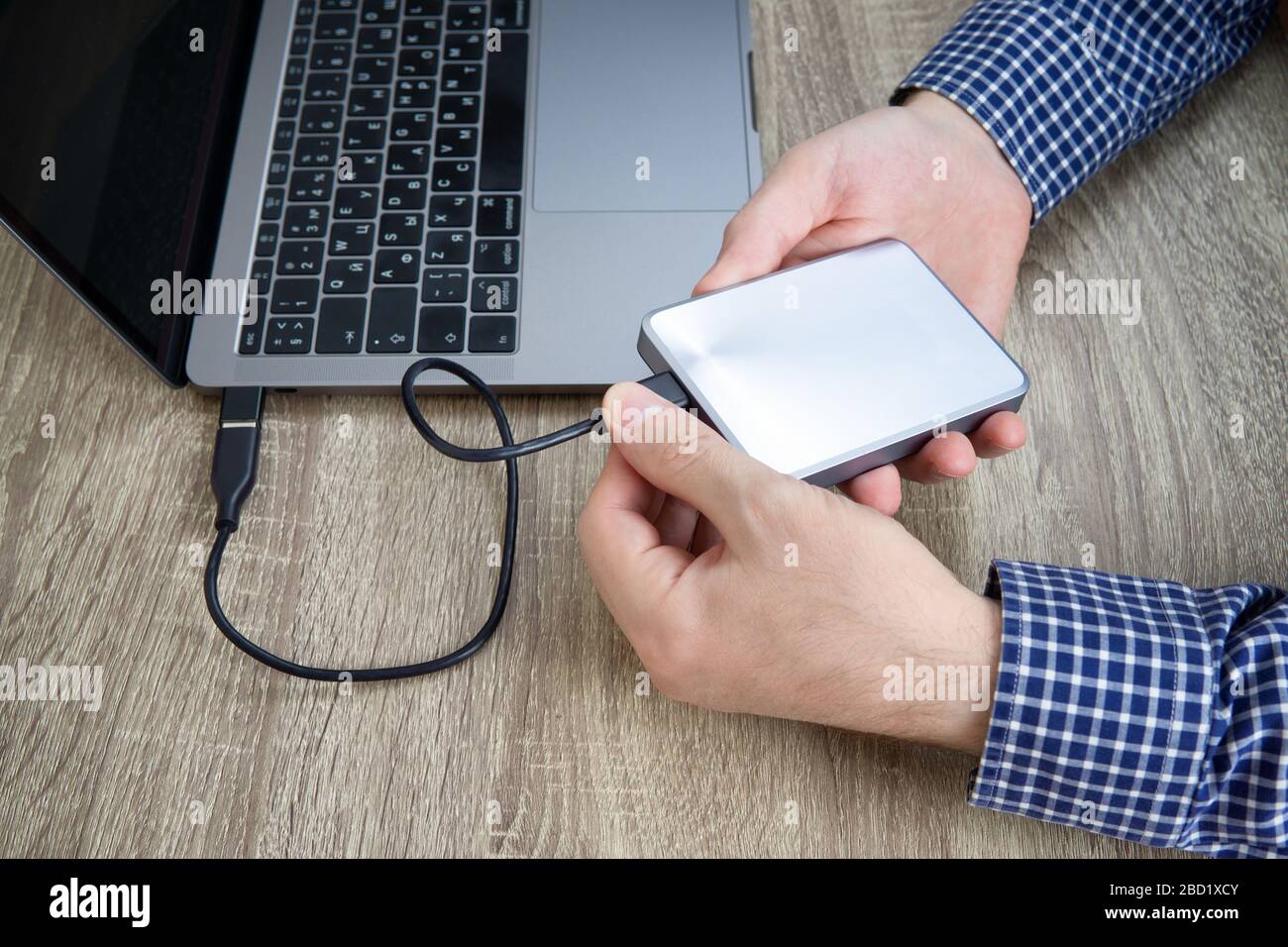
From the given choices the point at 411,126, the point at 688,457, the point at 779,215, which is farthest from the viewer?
the point at 411,126

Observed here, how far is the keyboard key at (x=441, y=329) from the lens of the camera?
21.2 inches

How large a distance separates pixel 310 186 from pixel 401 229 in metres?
0.07

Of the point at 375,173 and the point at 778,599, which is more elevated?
the point at 375,173

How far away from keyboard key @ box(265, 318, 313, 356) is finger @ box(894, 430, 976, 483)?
36cm

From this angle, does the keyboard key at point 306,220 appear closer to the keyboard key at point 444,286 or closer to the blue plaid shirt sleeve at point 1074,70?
the keyboard key at point 444,286

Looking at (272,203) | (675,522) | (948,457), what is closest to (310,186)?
(272,203)

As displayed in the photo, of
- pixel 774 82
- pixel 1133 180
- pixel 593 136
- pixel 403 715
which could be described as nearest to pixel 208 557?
pixel 403 715

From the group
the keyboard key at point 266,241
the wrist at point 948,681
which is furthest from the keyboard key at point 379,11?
the wrist at point 948,681

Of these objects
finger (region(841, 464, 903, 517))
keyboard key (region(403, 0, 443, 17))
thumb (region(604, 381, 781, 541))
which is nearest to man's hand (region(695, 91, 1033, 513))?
finger (region(841, 464, 903, 517))

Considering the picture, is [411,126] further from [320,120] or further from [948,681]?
[948,681]

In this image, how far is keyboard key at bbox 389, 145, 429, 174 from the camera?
60 centimetres

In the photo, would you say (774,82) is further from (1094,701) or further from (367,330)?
(1094,701)

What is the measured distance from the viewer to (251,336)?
54 cm
